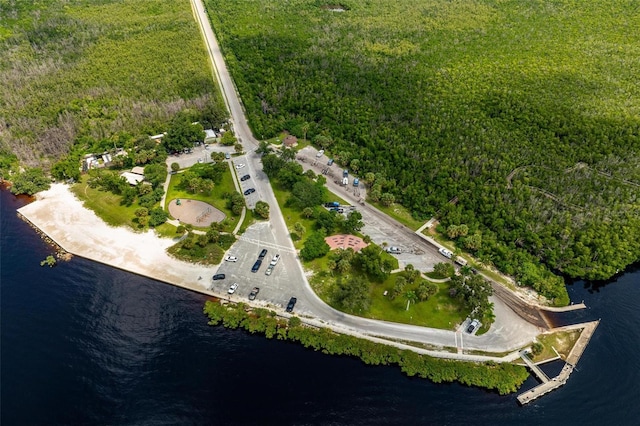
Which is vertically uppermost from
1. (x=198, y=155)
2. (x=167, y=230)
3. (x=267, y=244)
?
(x=198, y=155)

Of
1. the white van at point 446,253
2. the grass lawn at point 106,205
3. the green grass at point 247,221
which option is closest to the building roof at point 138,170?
the grass lawn at point 106,205

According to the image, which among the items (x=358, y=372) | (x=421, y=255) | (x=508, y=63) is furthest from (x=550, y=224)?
(x=508, y=63)

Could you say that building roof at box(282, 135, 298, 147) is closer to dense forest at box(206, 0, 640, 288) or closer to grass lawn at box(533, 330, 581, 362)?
dense forest at box(206, 0, 640, 288)

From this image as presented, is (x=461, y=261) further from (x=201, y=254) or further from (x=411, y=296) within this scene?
(x=201, y=254)

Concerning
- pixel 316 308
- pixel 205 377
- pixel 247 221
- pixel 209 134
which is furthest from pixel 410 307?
pixel 209 134

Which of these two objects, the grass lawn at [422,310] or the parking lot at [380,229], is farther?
the parking lot at [380,229]

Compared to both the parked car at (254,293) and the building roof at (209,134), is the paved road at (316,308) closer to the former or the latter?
the parked car at (254,293)

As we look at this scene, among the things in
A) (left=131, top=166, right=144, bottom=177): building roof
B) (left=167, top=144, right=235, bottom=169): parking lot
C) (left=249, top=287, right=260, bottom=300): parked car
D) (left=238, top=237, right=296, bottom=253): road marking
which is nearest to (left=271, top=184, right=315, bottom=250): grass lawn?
(left=238, top=237, right=296, bottom=253): road marking
